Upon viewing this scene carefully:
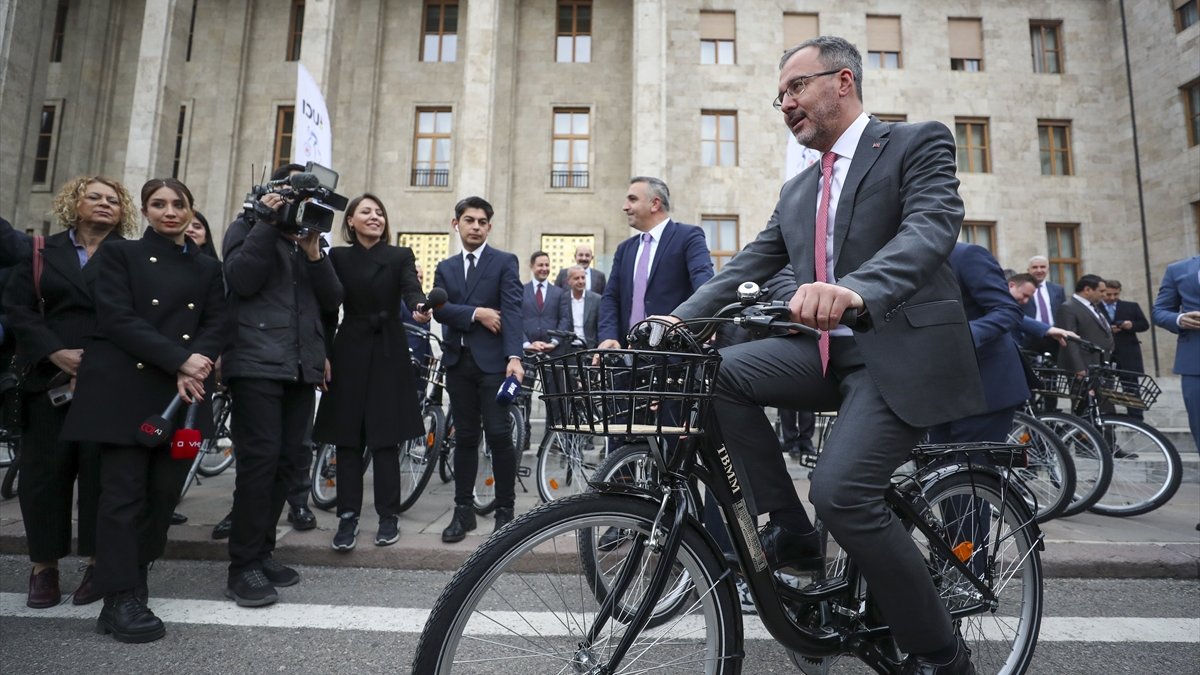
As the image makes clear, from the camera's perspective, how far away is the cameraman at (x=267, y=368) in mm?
3475

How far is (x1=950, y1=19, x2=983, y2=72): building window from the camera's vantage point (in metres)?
21.3

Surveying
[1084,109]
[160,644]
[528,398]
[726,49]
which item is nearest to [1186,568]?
[528,398]

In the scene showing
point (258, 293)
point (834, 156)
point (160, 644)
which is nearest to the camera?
point (834, 156)

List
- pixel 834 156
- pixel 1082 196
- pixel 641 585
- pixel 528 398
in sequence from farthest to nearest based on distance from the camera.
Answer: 1. pixel 1082 196
2. pixel 528 398
3. pixel 834 156
4. pixel 641 585

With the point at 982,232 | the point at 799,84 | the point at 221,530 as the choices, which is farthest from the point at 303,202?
the point at 982,232

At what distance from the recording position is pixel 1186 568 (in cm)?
393

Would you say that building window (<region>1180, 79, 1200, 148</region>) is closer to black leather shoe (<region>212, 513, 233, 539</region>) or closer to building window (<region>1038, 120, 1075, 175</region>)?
building window (<region>1038, 120, 1075, 175</region>)

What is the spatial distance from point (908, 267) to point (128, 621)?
3420 millimetres

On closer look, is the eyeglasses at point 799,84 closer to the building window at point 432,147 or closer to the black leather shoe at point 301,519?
the black leather shoe at point 301,519

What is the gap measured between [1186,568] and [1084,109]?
74.6ft

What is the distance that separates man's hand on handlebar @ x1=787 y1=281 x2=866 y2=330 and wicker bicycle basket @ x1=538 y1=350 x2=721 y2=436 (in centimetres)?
23

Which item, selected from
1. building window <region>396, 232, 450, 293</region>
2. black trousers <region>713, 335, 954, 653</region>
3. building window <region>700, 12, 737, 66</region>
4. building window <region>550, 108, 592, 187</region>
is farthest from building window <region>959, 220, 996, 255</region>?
black trousers <region>713, 335, 954, 653</region>

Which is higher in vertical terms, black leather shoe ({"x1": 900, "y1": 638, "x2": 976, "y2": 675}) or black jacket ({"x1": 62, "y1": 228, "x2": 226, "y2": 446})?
black jacket ({"x1": 62, "y1": 228, "x2": 226, "y2": 446})

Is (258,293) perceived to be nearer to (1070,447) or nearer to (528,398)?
(528,398)
